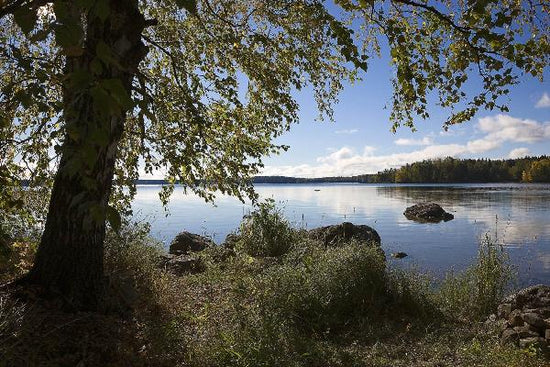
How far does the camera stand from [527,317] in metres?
6.36

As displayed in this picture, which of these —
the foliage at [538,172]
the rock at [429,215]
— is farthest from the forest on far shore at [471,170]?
the rock at [429,215]

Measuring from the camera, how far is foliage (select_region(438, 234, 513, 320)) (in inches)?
321

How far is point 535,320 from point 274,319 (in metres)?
3.86

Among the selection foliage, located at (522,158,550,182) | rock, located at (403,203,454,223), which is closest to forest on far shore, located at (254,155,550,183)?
foliage, located at (522,158,550,182)

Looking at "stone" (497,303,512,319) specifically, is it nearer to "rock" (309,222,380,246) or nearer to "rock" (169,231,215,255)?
"rock" (309,222,380,246)

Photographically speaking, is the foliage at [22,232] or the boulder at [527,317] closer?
the boulder at [527,317]

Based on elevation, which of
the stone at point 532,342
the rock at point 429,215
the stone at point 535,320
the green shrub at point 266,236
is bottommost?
the rock at point 429,215

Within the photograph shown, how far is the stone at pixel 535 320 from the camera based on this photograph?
246 inches

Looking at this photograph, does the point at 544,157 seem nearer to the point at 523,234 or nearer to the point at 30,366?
the point at 523,234

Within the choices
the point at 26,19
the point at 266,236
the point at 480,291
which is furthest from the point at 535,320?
the point at 266,236

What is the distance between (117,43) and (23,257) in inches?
163

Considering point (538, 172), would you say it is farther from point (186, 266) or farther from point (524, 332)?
point (524, 332)

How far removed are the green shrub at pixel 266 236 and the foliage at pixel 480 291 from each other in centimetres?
478

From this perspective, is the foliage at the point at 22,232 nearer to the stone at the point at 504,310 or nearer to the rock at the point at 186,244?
the rock at the point at 186,244
